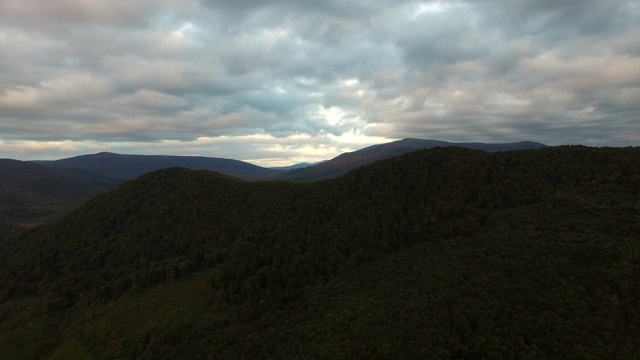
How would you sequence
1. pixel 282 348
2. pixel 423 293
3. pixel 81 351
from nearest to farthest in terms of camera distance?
pixel 282 348
pixel 423 293
pixel 81 351

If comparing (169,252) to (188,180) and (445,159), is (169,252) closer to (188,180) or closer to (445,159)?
(188,180)

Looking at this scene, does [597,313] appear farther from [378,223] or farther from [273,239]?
[273,239]

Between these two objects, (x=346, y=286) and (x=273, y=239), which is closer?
(x=346, y=286)

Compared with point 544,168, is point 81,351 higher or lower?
lower

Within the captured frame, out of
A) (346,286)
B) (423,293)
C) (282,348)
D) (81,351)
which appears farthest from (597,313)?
(81,351)

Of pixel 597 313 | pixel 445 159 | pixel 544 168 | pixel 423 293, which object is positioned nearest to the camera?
pixel 597 313

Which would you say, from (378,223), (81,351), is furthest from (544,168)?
(81,351)

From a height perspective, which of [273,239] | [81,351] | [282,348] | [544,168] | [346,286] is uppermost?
[544,168]
